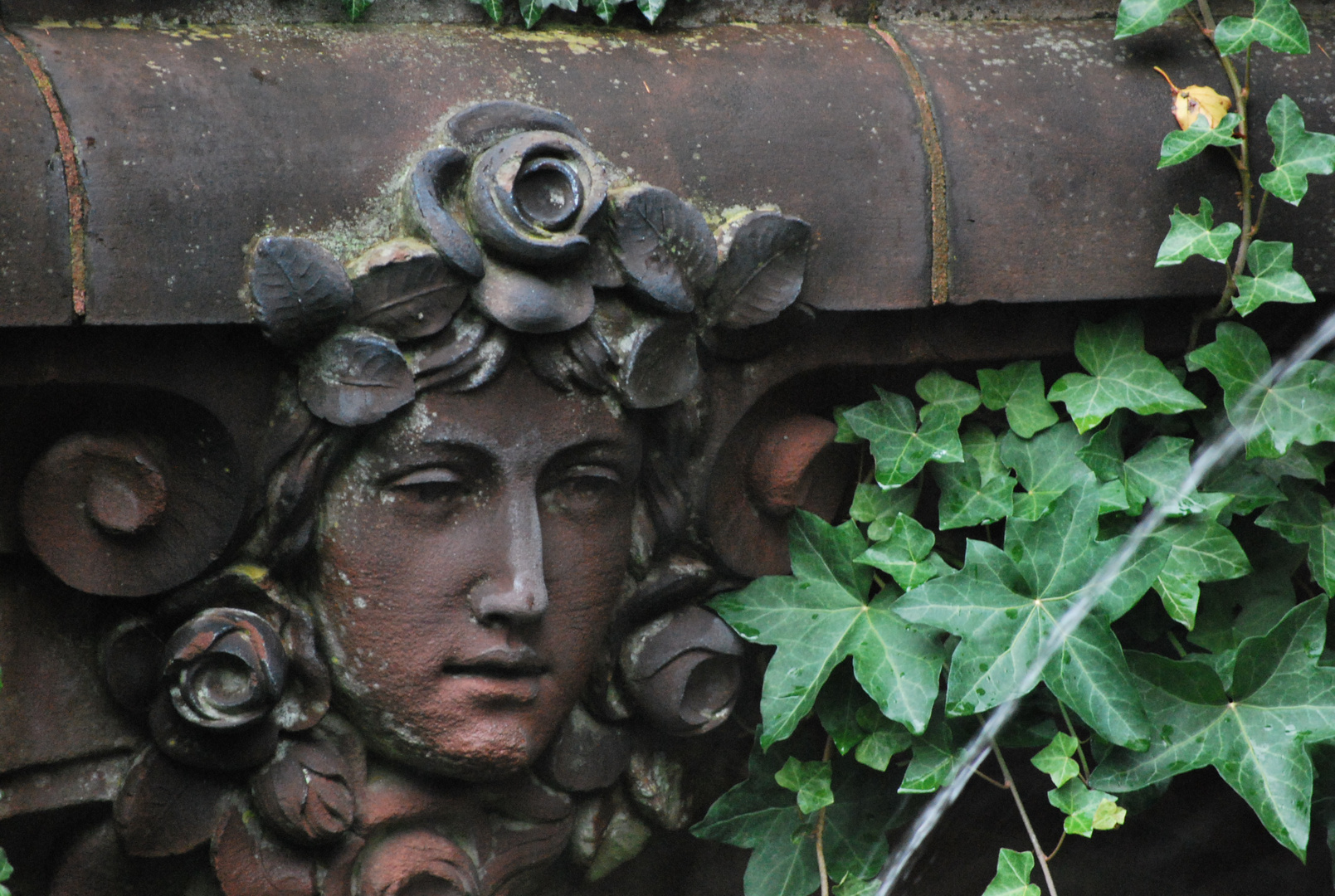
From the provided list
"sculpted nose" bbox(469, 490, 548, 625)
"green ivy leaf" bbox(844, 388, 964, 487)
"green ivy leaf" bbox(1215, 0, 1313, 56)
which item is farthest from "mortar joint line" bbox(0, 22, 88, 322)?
"green ivy leaf" bbox(1215, 0, 1313, 56)

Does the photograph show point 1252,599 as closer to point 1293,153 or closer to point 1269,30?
point 1293,153

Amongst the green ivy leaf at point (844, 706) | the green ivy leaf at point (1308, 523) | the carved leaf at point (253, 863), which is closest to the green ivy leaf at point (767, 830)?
the green ivy leaf at point (844, 706)

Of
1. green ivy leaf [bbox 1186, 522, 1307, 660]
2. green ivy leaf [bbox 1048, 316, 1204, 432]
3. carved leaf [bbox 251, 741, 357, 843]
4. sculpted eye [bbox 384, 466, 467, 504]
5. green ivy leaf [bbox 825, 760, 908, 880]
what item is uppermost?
green ivy leaf [bbox 1048, 316, 1204, 432]

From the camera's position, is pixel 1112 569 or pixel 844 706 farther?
pixel 844 706

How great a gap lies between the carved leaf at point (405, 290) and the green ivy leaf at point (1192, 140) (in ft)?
2.90

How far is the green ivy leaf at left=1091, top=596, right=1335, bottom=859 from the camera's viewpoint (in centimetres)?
166

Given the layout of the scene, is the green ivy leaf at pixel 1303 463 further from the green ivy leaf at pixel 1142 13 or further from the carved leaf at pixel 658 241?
the carved leaf at pixel 658 241

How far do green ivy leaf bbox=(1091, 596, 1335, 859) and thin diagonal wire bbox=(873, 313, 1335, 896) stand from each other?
0.15 meters

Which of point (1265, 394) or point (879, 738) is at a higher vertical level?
point (1265, 394)

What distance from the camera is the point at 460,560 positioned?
154cm

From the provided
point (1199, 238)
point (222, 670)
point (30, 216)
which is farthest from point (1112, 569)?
point (30, 216)

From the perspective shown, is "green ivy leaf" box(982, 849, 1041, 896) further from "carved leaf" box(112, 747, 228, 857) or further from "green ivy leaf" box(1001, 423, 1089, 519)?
"carved leaf" box(112, 747, 228, 857)

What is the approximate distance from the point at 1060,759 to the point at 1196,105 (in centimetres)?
85

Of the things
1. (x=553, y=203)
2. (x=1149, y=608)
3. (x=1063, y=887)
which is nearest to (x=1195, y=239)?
(x=1149, y=608)
